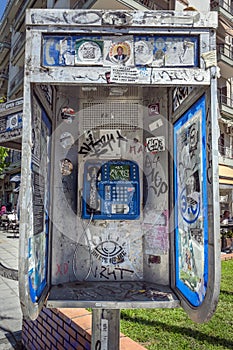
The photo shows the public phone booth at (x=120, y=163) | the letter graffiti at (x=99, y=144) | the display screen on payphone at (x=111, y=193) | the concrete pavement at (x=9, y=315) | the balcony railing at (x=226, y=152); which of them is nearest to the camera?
the public phone booth at (x=120, y=163)

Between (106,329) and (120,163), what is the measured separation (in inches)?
40.0

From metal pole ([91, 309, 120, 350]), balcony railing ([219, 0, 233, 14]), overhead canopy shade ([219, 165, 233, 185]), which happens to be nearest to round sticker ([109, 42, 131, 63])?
metal pole ([91, 309, 120, 350])

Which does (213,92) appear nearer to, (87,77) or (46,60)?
(87,77)

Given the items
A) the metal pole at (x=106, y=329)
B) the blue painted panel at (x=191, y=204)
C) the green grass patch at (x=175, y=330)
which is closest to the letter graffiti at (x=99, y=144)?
the blue painted panel at (x=191, y=204)

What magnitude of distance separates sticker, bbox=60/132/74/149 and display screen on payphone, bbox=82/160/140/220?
8.0 inches

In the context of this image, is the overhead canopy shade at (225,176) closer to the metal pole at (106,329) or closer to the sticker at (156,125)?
the sticker at (156,125)

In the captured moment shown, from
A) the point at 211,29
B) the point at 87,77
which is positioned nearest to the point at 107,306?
the point at 87,77

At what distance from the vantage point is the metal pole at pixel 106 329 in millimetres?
1827

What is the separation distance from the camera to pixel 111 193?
221 cm

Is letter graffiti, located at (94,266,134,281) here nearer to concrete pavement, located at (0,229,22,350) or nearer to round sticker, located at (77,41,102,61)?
concrete pavement, located at (0,229,22,350)

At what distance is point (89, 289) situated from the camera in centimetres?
198

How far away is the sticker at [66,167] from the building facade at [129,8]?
332 millimetres

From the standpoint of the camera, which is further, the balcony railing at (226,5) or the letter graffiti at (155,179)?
the balcony railing at (226,5)

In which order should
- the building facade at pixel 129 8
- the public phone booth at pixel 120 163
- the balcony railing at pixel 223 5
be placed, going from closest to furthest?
the public phone booth at pixel 120 163
the building facade at pixel 129 8
the balcony railing at pixel 223 5
